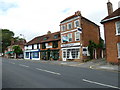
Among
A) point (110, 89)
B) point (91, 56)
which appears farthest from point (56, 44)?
point (110, 89)

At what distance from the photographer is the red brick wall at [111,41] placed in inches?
660

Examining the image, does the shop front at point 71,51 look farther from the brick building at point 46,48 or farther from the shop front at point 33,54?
the shop front at point 33,54

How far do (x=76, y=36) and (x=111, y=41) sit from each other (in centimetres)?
898

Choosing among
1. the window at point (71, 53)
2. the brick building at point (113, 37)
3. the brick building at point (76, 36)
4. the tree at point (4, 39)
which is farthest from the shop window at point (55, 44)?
the tree at point (4, 39)

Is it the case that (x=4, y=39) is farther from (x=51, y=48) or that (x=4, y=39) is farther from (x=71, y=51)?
(x=71, y=51)

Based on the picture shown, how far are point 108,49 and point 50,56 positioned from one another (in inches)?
673

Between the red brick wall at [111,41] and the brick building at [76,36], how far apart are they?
631 cm

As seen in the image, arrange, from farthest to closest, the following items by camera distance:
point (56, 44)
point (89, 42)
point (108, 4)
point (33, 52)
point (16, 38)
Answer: point (16, 38) < point (33, 52) < point (56, 44) < point (89, 42) < point (108, 4)

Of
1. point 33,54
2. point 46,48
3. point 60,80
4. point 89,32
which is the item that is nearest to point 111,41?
point 89,32

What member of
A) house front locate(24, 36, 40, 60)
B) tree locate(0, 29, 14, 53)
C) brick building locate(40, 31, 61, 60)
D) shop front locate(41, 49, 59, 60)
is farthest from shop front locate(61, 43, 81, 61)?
tree locate(0, 29, 14, 53)

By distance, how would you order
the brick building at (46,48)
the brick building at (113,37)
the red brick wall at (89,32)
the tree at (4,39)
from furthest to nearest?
the tree at (4,39) → the brick building at (46,48) → the red brick wall at (89,32) → the brick building at (113,37)

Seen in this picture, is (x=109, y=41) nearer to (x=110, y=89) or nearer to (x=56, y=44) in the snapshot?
(x=110, y=89)

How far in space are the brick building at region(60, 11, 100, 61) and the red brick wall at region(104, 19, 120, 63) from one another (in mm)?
6306

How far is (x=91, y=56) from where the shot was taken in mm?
24953
